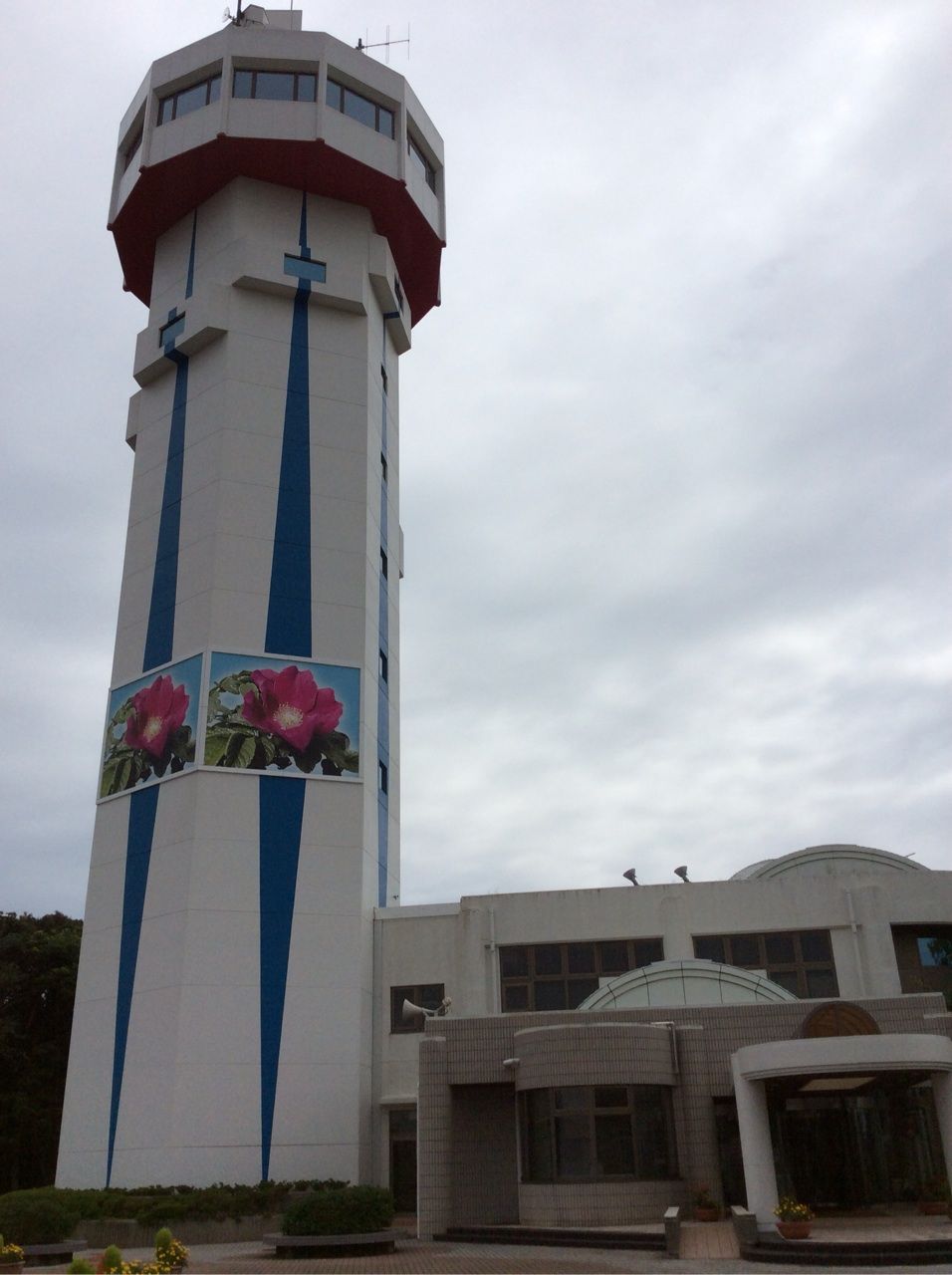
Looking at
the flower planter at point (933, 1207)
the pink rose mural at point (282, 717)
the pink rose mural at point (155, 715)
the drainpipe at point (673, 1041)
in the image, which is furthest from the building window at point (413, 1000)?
the flower planter at point (933, 1207)

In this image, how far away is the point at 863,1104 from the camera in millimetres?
23547

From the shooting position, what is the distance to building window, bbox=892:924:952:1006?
32375 mm

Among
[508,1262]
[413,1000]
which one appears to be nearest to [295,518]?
[413,1000]

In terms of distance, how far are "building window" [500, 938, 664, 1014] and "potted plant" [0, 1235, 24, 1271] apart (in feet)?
53.1

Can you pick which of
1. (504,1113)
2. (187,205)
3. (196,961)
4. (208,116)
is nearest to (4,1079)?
(196,961)

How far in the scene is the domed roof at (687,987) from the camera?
91.6ft

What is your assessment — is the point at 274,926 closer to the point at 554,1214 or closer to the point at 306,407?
the point at 554,1214

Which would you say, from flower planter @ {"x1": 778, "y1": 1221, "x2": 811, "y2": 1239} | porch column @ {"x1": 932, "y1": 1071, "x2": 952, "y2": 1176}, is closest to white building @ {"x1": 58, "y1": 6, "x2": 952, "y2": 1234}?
porch column @ {"x1": 932, "y1": 1071, "x2": 952, "y2": 1176}

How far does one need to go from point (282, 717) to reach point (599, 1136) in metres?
16.0

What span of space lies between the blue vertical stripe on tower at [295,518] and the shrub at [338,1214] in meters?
17.3

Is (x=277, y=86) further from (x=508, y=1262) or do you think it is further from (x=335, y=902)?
(x=508, y=1262)

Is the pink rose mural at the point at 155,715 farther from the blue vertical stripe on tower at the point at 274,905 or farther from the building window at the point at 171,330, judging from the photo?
the building window at the point at 171,330

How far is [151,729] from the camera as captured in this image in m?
35.1

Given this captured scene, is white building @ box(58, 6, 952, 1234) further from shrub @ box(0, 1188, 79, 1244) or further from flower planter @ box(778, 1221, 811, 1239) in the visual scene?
shrub @ box(0, 1188, 79, 1244)
